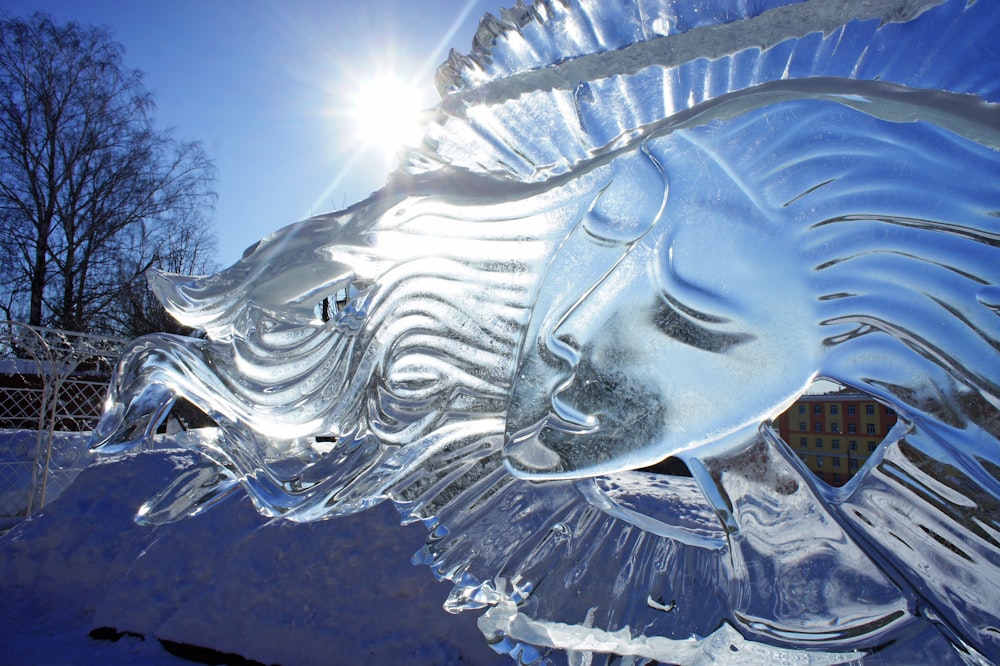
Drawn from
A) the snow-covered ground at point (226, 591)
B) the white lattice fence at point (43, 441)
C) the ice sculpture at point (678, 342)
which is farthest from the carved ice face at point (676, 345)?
the white lattice fence at point (43, 441)

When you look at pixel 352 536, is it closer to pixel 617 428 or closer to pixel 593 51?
pixel 617 428

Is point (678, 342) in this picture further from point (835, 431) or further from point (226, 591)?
point (226, 591)

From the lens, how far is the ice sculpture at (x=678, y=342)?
0.77m

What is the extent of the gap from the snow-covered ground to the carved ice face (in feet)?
3.93

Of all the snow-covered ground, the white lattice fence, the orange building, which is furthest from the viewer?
the white lattice fence

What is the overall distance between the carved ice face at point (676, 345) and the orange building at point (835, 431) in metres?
0.49

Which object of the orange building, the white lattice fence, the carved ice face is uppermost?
the carved ice face

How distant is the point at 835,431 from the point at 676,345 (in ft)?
2.02

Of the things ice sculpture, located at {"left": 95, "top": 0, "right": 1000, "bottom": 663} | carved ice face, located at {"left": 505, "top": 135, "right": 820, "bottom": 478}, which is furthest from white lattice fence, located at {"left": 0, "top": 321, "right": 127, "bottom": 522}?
carved ice face, located at {"left": 505, "top": 135, "right": 820, "bottom": 478}

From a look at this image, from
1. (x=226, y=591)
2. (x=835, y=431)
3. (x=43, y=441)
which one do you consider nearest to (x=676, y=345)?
(x=835, y=431)

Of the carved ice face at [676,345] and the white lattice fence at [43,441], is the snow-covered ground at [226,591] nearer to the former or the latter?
the carved ice face at [676,345]

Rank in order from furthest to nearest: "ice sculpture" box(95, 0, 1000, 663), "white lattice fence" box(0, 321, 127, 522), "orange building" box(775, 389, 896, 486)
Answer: "white lattice fence" box(0, 321, 127, 522) < "orange building" box(775, 389, 896, 486) < "ice sculpture" box(95, 0, 1000, 663)

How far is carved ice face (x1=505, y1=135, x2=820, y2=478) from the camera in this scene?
81 centimetres

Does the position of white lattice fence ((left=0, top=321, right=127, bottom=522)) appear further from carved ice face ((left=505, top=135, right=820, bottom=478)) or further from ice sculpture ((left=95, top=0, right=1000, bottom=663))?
carved ice face ((left=505, top=135, right=820, bottom=478))
